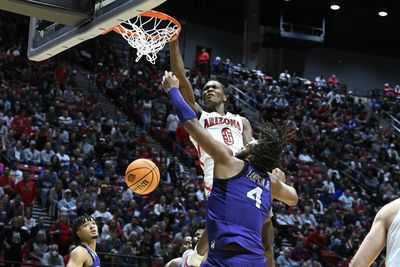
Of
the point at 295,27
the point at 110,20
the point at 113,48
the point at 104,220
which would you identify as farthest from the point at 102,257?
the point at 295,27

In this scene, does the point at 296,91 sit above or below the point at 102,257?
above

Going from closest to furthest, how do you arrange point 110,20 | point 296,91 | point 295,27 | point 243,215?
point 243,215
point 110,20
point 296,91
point 295,27

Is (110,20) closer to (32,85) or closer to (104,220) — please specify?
(104,220)

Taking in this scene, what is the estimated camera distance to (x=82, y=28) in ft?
22.0

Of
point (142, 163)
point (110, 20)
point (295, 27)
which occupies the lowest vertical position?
point (142, 163)

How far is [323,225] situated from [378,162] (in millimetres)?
6590

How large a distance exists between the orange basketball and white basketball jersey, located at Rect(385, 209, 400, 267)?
5.42 metres

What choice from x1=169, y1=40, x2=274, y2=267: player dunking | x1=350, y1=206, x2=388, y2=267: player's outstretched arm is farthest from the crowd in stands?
x1=350, y1=206, x2=388, y2=267: player's outstretched arm

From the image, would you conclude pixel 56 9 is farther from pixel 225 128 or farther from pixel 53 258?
pixel 53 258

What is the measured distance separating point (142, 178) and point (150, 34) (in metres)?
1.95

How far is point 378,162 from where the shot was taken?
24609mm

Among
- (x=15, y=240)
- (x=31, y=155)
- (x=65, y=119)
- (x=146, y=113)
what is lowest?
(x=15, y=240)

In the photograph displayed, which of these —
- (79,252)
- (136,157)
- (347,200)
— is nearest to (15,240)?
(79,252)

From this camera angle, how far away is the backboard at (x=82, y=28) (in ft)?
20.3
